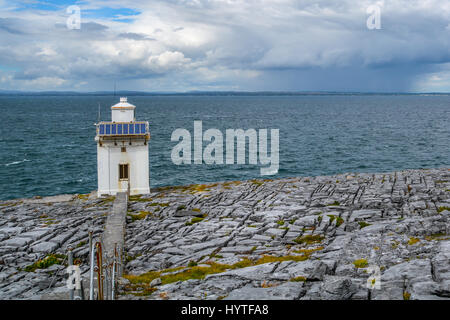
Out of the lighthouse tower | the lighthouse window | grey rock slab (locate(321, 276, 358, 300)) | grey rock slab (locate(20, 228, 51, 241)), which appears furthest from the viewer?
the lighthouse window

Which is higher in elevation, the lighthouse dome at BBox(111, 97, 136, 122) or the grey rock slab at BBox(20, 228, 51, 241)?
the lighthouse dome at BBox(111, 97, 136, 122)

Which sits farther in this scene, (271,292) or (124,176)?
(124,176)

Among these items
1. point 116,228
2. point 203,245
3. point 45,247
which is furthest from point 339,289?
point 45,247

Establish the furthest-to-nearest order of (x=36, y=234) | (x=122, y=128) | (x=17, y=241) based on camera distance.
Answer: (x=122, y=128) < (x=36, y=234) < (x=17, y=241)

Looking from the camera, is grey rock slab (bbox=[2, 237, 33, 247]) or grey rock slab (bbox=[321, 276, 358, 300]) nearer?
grey rock slab (bbox=[321, 276, 358, 300])

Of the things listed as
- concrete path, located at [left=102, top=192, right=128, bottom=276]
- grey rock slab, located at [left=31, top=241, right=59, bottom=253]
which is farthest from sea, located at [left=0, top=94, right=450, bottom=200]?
grey rock slab, located at [left=31, top=241, right=59, bottom=253]

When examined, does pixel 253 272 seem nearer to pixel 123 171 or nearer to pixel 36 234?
pixel 36 234

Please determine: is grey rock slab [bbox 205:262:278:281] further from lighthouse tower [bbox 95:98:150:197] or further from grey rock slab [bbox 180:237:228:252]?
lighthouse tower [bbox 95:98:150:197]

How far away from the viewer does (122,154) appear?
102ft

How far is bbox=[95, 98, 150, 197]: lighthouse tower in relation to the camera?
30.6 meters

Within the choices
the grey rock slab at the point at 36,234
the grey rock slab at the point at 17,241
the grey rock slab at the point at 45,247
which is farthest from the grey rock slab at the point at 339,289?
the grey rock slab at the point at 36,234

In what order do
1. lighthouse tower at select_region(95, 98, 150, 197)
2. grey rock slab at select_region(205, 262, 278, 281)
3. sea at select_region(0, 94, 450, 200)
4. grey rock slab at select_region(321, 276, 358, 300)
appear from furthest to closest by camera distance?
sea at select_region(0, 94, 450, 200), lighthouse tower at select_region(95, 98, 150, 197), grey rock slab at select_region(205, 262, 278, 281), grey rock slab at select_region(321, 276, 358, 300)

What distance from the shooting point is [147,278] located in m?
15.5
